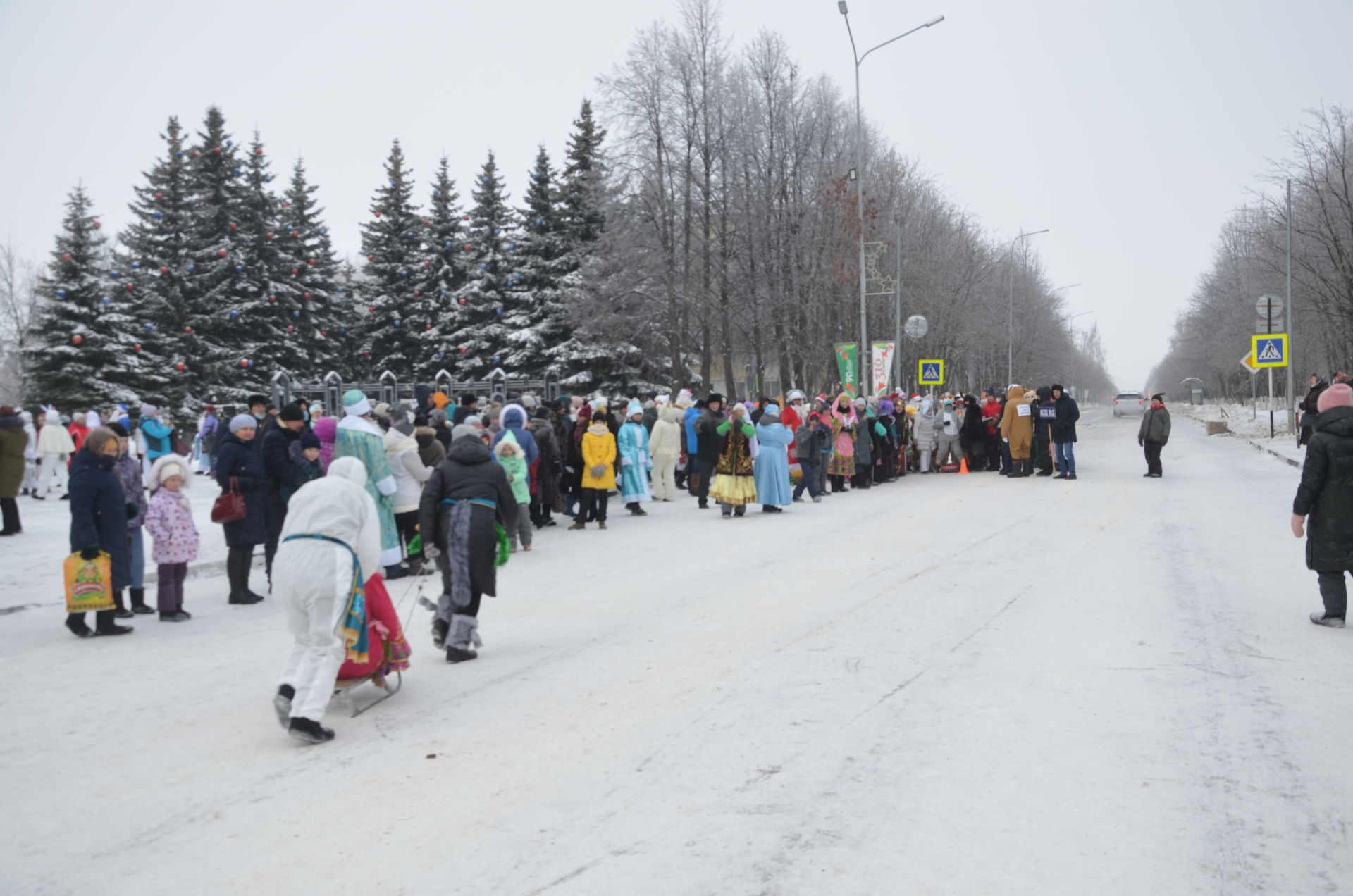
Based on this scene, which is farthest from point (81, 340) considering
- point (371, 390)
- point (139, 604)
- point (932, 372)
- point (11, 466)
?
point (139, 604)

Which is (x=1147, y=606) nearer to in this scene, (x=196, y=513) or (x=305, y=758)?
(x=305, y=758)

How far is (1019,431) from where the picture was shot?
80.0 feet

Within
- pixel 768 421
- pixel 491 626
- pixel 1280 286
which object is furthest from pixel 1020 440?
pixel 1280 286

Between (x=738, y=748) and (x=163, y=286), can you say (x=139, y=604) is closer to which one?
(x=738, y=748)

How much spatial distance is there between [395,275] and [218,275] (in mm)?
9090

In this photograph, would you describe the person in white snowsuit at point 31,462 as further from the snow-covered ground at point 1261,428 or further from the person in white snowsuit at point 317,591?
the snow-covered ground at point 1261,428

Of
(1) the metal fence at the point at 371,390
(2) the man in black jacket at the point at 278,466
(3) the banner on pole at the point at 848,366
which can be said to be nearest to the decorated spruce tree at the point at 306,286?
(1) the metal fence at the point at 371,390

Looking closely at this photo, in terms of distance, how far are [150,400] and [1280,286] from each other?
47787mm

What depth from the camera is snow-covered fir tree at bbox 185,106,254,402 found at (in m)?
45.7

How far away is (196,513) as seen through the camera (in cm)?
1873

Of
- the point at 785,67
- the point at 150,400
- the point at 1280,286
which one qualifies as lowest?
the point at 150,400

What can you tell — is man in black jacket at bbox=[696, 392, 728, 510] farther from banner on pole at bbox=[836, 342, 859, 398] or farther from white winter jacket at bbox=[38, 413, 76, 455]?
banner on pole at bbox=[836, 342, 859, 398]

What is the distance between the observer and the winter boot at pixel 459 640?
8070 millimetres

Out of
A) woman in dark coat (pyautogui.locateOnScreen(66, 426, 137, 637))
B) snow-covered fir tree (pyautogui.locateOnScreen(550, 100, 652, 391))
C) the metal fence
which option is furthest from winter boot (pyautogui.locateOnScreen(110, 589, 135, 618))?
snow-covered fir tree (pyautogui.locateOnScreen(550, 100, 652, 391))
